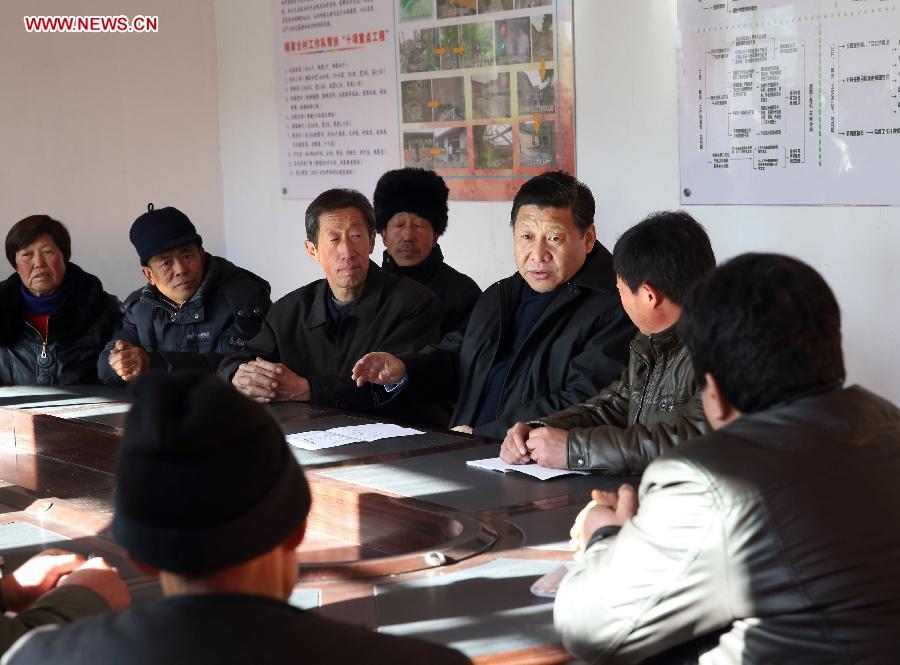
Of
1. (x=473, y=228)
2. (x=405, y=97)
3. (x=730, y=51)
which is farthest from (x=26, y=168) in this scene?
(x=730, y=51)

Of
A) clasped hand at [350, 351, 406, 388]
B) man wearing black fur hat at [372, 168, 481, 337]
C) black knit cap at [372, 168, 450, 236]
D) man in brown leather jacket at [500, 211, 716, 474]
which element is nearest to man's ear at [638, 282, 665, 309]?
man in brown leather jacket at [500, 211, 716, 474]

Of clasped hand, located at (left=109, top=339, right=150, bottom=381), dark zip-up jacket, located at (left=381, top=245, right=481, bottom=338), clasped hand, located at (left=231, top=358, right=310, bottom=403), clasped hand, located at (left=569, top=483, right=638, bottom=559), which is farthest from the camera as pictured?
dark zip-up jacket, located at (left=381, top=245, right=481, bottom=338)

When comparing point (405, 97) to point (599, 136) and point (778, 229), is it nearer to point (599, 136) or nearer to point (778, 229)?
point (599, 136)

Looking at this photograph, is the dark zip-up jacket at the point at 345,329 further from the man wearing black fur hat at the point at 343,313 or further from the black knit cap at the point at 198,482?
the black knit cap at the point at 198,482

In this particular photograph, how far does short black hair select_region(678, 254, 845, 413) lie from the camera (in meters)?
1.64

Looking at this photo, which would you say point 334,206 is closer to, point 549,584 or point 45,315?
point 45,315

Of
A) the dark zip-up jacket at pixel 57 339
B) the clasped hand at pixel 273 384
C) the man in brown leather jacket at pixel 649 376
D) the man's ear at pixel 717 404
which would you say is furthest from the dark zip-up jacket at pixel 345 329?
the man's ear at pixel 717 404

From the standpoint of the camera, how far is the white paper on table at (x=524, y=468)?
2.63 meters

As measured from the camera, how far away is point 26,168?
260 inches

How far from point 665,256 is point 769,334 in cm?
106

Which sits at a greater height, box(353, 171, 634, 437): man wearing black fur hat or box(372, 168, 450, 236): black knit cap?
box(372, 168, 450, 236): black knit cap

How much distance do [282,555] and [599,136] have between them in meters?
3.94

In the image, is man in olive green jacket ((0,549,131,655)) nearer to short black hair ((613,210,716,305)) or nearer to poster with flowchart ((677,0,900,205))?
short black hair ((613,210,716,305))

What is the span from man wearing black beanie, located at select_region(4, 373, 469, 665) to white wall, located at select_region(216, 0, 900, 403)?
320 centimetres
